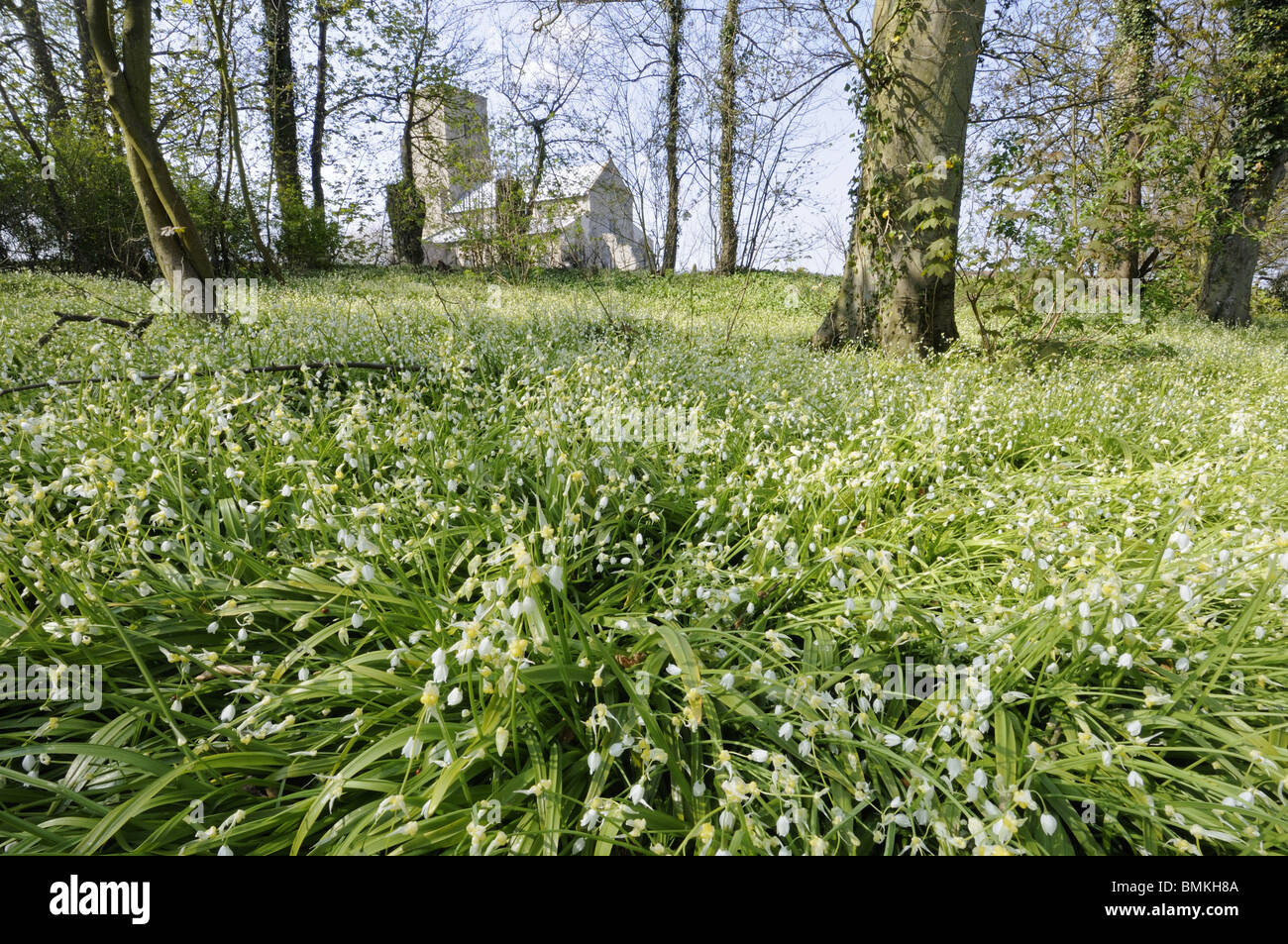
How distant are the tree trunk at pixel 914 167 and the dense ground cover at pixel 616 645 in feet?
10.5

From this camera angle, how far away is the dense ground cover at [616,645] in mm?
1315

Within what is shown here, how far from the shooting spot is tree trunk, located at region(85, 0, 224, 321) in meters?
4.75

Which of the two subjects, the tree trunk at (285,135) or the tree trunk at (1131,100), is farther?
the tree trunk at (285,135)

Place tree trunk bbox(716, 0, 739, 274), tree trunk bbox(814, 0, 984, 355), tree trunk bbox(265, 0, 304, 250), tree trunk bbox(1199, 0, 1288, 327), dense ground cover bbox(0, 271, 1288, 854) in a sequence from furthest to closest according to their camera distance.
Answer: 1. tree trunk bbox(265, 0, 304, 250)
2. tree trunk bbox(1199, 0, 1288, 327)
3. tree trunk bbox(716, 0, 739, 274)
4. tree trunk bbox(814, 0, 984, 355)
5. dense ground cover bbox(0, 271, 1288, 854)

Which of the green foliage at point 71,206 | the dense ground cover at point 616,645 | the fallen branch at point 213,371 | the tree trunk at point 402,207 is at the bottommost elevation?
the dense ground cover at point 616,645

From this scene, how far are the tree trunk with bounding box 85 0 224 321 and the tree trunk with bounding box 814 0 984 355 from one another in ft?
22.8

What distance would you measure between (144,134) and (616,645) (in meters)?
6.47

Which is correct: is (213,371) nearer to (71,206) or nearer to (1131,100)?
(1131,100)

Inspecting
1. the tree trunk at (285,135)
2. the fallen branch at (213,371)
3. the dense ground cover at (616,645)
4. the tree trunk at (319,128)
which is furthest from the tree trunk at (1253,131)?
the tree trunk at (319,128)

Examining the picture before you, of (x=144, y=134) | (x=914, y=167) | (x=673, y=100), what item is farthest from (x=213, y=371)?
(x=673, y=100)

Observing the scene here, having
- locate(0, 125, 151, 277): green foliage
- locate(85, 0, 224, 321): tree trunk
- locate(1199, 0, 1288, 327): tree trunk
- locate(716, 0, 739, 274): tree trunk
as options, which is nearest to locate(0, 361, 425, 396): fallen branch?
locate(85, 0, 224, 321): tree trunk

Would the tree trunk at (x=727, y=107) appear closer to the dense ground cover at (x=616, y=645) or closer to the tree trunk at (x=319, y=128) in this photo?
the dense ground cover at (x=616, y=645)

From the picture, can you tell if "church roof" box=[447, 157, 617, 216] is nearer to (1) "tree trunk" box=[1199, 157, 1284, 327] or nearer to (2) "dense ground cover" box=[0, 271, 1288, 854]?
(2) "dense ground cover" box=[0, 271, 1288, 854]
